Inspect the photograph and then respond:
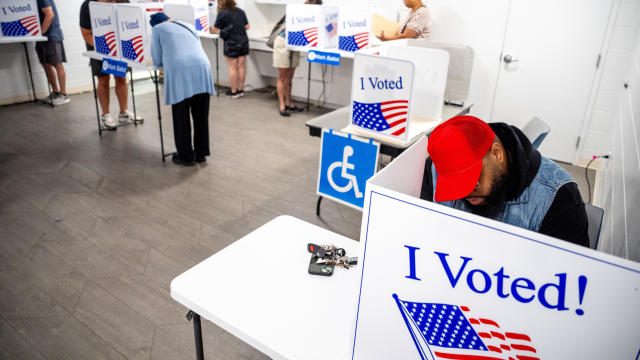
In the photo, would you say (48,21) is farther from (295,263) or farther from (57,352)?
(295,263)

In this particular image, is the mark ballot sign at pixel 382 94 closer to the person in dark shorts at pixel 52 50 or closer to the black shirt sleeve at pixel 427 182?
the black shirt sleeve at pixel 427 182

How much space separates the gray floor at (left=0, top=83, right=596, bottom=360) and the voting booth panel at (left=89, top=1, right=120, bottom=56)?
907mm

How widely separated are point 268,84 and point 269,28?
0.86m

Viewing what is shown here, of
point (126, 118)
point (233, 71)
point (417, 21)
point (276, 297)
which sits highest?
point (417, 21)

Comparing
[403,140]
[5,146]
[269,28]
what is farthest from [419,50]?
[269,28]

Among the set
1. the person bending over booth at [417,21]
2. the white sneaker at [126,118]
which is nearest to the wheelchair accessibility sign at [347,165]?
the person bending over booth at [417,21]

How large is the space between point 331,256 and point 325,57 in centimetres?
388

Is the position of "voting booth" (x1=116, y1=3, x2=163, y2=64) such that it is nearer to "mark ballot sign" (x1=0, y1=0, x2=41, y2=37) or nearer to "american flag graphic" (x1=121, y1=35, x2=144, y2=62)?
"american flag graphic" (x1=121, y1=35, x2=144, y2=62)

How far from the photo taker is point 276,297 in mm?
1196

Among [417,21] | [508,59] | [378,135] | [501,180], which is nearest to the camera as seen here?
[501,180]

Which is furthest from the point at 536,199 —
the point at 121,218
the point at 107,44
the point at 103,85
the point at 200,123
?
the point at 103,85

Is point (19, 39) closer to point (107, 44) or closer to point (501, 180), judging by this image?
point (107, 44)

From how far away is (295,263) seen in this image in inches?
52.7

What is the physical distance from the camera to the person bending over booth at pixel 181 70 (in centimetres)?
338
